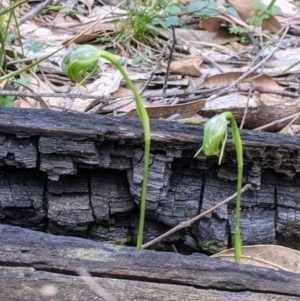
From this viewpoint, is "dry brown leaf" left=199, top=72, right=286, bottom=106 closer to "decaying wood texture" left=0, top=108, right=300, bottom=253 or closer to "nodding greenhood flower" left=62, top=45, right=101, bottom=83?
"decaying wood texture" left=0, top=108, right=300, bottom=253

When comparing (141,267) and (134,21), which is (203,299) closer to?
(141,267)

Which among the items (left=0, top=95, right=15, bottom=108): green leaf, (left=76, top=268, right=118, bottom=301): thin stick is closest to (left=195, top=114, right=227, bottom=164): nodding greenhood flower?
(left=76, top=268, right=118, bottom=301): thin stick

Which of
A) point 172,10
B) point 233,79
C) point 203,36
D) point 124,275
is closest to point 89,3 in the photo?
point 172,10

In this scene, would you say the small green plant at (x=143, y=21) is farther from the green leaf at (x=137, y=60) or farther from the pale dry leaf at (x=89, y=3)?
the pale dry leaf at (x=89, y=3)

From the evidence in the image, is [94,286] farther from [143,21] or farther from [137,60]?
[143,21]

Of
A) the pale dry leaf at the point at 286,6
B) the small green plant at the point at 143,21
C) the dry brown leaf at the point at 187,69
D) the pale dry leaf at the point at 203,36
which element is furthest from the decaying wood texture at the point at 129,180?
the pale dry leaf at the point at 286,6

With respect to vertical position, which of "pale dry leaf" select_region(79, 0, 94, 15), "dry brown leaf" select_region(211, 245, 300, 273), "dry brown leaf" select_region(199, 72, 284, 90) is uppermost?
"pale dry leaf" select_region(79, 0, 94, 15)
